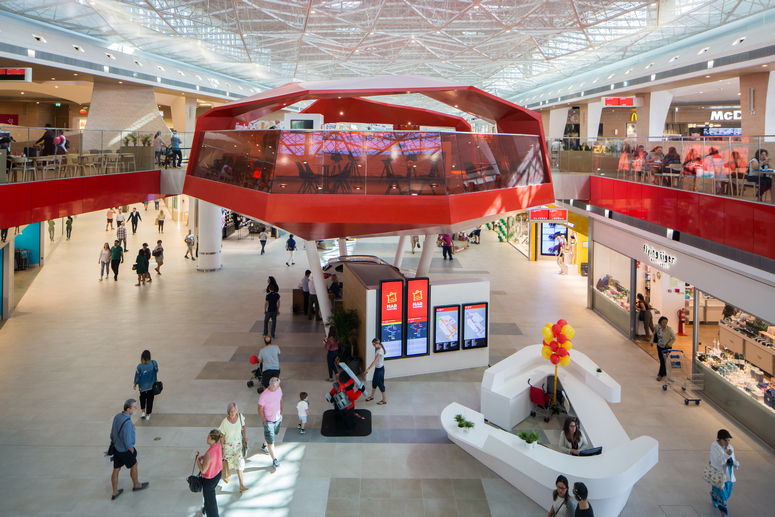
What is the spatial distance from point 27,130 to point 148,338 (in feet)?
22.6

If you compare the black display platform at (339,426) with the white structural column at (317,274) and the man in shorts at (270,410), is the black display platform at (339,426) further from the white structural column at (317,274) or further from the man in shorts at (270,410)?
the white structural column at (317,274)

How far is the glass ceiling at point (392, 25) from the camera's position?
27.5 m

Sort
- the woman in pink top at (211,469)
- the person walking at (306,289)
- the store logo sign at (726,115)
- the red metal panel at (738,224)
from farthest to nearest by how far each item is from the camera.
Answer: the store logo sign at (726,115)
the person walking at (306,289)
the red metal panel at (738,224)
the woman in pink top at (211,469)

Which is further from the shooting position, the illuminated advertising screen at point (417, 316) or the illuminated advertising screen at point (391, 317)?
the illuminated advertising screen at point (417, 316)

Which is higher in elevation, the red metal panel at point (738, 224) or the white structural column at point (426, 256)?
the red metal panel at point (738, 224)

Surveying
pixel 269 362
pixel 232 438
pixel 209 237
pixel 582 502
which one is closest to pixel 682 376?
pixel 582 502

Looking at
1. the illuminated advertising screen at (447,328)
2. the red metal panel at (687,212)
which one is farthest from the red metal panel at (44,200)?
the red metal panel at (687,212)

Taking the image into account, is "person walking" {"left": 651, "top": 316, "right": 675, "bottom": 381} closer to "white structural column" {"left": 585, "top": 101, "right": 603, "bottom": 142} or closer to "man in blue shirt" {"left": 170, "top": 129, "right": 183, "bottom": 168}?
"man in blue shirt" {"left": 170, "top": 129, "right": 183, "bottom": 168}

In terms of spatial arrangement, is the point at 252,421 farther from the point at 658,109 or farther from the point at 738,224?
the point at 658,109

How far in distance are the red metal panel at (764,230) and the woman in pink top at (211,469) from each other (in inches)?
402

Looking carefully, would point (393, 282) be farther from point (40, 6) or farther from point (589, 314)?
point (40, 6)

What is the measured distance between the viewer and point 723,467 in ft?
26.9

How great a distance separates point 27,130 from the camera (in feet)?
47.0

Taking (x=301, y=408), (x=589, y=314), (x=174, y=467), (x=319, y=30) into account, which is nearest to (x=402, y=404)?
(x=301, y=408)
